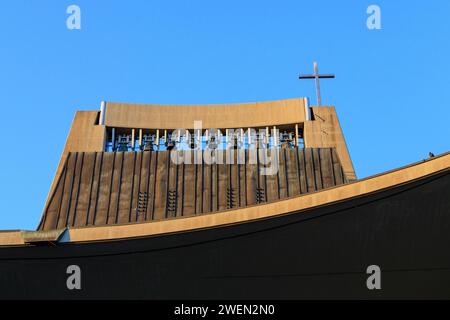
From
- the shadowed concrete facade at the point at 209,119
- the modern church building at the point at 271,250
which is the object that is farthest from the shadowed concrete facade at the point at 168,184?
the modern church building at the point at 271,250

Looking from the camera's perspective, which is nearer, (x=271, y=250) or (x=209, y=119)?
(x=271, y=250)

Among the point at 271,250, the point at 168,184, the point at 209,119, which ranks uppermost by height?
the point at 209,119

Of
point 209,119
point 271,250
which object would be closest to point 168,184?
point 209,119

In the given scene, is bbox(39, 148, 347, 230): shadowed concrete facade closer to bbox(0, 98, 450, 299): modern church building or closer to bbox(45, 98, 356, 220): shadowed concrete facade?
bbox(45, 98, 356, 220): shadowed concrete facade

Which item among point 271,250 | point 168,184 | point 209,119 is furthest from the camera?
point 209,119

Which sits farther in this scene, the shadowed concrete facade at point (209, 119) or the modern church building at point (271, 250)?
the shadowed concrete facade at point (209, 119)

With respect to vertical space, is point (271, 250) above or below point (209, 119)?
below

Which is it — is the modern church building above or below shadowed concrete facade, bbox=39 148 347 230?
below

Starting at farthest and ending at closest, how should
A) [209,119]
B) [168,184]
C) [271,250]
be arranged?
1. [209,119]
2. [168,184]
3. [271,250]

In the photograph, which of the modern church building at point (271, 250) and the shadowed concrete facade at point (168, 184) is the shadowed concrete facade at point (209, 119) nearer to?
the shadowed concrete facade at point (168, 184)

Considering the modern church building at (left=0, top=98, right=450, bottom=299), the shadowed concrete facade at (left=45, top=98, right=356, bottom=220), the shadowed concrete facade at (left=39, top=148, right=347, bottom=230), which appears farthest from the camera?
the shadowed concrete facade at (left=45, top=98, right=356, bottom=220)

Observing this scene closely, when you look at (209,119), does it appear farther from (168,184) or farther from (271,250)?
(271,250)

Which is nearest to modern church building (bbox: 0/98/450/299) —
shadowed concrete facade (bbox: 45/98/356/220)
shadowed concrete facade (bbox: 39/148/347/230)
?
shadowed concrete facade (bbox: 39/148/347/230)

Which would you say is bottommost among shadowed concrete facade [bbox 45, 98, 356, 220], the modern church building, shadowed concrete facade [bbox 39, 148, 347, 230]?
the modern church building
